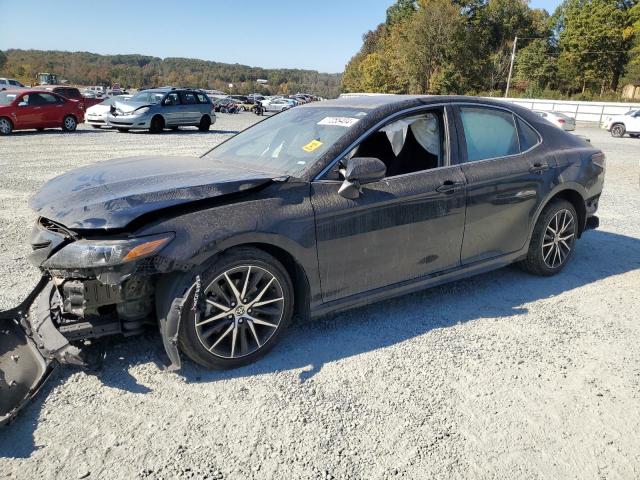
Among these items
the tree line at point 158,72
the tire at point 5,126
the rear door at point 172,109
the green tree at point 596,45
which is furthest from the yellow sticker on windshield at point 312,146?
the tree line at point 158,72

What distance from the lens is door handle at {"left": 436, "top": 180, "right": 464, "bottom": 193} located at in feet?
12.6

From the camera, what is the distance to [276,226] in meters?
3.12

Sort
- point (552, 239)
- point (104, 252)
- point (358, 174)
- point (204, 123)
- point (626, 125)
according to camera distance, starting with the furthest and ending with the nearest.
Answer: point (626, 125) < point (204, 123) < point (552, 239) < point (358, 174) < point (104, 252)

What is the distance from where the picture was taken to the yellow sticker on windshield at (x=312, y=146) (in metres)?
3.63

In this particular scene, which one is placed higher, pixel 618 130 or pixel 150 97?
pixel 150 97

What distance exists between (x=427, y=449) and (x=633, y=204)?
7.80 metres

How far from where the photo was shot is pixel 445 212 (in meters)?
3.88

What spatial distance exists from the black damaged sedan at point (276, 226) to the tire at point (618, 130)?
25.7m

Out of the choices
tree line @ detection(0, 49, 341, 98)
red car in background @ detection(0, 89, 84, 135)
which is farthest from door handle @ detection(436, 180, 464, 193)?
tree line @ detection(0, 49, 341, 98)

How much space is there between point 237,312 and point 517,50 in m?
79.8

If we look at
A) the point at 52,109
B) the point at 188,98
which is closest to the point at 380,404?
the point at 52,109

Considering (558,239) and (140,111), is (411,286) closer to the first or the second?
(558,239)

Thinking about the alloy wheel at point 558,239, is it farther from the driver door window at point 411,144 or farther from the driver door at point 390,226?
the driver door window at point 411,144

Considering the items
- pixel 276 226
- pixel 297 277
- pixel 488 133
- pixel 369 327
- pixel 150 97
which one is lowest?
pixel 369 327
